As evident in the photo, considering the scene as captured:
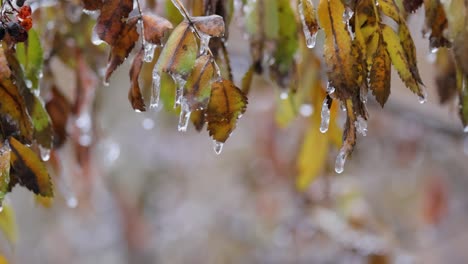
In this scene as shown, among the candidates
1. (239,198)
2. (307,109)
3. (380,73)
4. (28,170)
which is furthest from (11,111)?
(239,198)

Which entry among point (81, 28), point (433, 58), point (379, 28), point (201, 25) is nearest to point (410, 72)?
point (379, 28)

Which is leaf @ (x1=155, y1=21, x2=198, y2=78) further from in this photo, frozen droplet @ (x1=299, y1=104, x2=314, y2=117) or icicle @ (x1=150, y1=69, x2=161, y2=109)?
frozen droplet @ (x1=299, y1=104, x2=314, y2=117)

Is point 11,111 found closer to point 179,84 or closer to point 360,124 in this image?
point 179,84

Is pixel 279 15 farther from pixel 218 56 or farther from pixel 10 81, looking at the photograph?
pixel 10 81

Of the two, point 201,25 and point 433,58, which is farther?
point 433,58

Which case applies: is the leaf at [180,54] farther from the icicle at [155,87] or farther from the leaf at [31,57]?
the leaf at [31,57]

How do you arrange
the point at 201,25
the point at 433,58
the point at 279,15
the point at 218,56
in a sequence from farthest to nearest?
1. the point at 433,58
2. the point at 279,15
3. the point at 218,56
4. the point at 201,25
